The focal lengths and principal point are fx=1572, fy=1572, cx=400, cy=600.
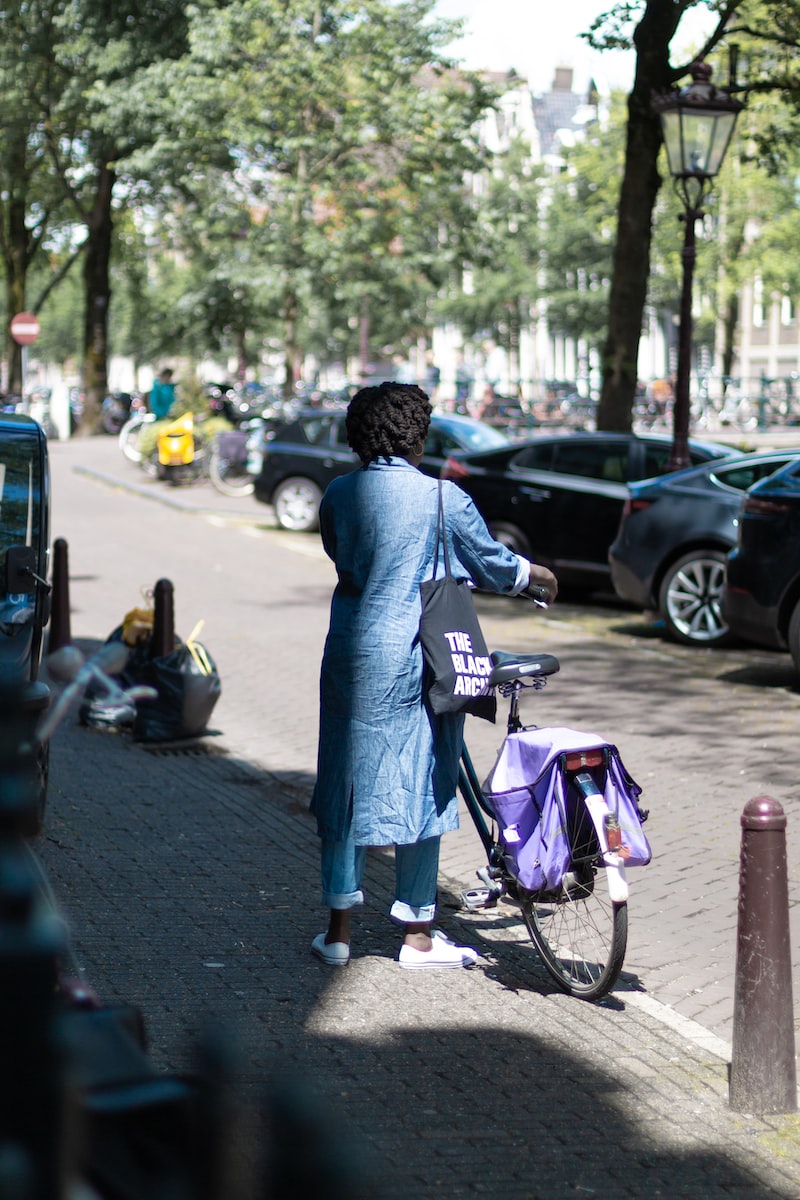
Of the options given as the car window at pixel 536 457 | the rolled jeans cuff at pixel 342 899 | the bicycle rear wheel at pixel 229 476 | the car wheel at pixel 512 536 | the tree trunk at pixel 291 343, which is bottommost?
the rolled jeans cuff at pixel 342 899

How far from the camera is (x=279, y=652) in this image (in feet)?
39.9

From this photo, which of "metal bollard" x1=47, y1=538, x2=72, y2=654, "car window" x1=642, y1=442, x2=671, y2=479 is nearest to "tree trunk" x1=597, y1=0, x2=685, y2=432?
"car window" x1=642, y1=442, x2=671, y2=479

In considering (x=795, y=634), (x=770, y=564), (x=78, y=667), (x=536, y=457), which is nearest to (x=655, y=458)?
(x=536, y=457)

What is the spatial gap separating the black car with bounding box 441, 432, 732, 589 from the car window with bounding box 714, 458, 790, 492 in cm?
185

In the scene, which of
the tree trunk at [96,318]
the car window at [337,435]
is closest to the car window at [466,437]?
the car window at [337,435]

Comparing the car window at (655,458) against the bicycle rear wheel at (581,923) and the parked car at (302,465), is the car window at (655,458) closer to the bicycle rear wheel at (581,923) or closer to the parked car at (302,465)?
the parked car at (302,465)

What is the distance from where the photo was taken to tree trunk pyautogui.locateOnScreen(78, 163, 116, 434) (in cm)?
3959

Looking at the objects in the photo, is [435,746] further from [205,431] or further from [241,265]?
[241,265]

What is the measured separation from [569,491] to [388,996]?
10.3 m

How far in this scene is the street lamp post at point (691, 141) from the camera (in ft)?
45.1

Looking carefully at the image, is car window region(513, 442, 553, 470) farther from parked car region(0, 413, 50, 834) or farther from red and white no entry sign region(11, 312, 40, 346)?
red and white no entry sign region(11, 312, 40, 346)

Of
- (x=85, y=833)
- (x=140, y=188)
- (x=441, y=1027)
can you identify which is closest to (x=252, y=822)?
(x=85, y=833)

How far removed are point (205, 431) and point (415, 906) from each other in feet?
72.5

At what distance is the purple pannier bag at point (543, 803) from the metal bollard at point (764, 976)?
0.56m
